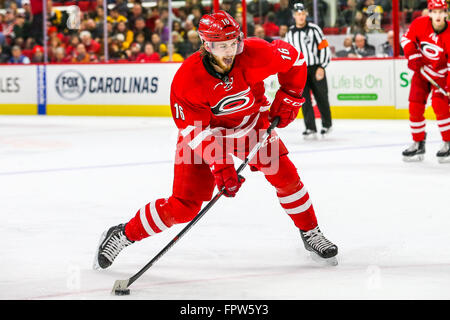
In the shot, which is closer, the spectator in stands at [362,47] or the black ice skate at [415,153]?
the black ice skate at [415,153]

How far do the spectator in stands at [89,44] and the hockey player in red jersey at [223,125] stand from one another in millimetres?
9083

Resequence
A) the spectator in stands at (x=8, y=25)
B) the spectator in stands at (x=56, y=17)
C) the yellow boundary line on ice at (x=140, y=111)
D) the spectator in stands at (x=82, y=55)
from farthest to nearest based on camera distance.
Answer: the spectator in stands at (x=8, y=25), the spectator in stands at (x=56, y=17), the spectator in stands at (x=82, y=55), the yellow boundary line on ice at (x=140, y=111)

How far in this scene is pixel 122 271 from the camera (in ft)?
11.4

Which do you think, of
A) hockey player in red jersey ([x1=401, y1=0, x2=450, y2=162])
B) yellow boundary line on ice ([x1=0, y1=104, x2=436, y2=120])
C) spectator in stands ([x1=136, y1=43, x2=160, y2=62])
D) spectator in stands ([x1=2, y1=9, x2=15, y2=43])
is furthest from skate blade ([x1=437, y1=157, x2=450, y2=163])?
spectator in stands ([x1=2, y1=9, x2=15, y2=43])

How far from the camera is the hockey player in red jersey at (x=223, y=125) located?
327cm

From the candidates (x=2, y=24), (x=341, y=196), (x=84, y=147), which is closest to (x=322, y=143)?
(x=84, y=147)

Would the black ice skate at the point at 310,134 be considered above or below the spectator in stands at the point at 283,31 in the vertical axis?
below

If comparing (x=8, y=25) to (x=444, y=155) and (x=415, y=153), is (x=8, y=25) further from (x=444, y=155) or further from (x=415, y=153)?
(x=444, y=155)

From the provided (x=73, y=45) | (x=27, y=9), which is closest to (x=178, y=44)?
(x=73, y=45)

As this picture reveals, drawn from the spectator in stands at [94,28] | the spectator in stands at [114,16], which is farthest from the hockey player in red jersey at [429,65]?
the spectator in stands at [94,28]

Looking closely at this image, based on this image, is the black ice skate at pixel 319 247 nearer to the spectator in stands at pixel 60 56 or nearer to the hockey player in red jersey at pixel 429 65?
the hockey player in red jersey at pixel 429 65

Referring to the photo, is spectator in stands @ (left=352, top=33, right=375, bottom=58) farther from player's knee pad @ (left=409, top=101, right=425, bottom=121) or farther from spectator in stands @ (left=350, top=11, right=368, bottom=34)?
player's knee pad @ (left=409, top=101, right=425, bottom=121)

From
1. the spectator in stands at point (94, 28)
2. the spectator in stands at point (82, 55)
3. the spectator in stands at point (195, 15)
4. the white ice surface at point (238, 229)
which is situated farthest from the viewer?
the spectator in stands at point (82, 55)

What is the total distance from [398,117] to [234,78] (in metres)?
7.06
